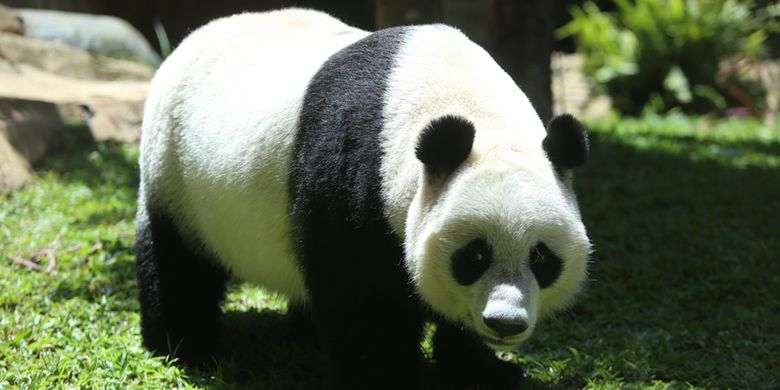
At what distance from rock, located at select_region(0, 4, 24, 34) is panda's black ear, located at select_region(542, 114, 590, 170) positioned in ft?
28.0

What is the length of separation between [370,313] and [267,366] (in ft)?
3.95

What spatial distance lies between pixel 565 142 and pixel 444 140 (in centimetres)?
47

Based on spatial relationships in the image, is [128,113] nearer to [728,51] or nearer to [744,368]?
[744,368]

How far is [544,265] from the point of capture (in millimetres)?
3131

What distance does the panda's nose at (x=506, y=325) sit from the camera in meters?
2.93

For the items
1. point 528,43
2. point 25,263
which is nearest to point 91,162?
point 25,263

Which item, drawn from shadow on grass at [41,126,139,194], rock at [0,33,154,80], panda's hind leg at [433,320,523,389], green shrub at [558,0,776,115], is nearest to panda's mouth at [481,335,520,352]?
panda's hind leg at [433,320,523,389]

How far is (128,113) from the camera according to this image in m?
8.77

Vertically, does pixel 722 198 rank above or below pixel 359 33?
below

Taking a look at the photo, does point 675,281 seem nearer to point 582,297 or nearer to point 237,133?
point 582,297

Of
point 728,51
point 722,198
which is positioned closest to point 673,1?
point 728,51

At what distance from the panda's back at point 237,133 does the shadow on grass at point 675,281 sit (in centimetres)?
161

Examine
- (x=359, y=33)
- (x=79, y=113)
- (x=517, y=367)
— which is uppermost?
(x=359, y=33)

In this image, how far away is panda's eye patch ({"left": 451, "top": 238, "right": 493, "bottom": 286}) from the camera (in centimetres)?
305
